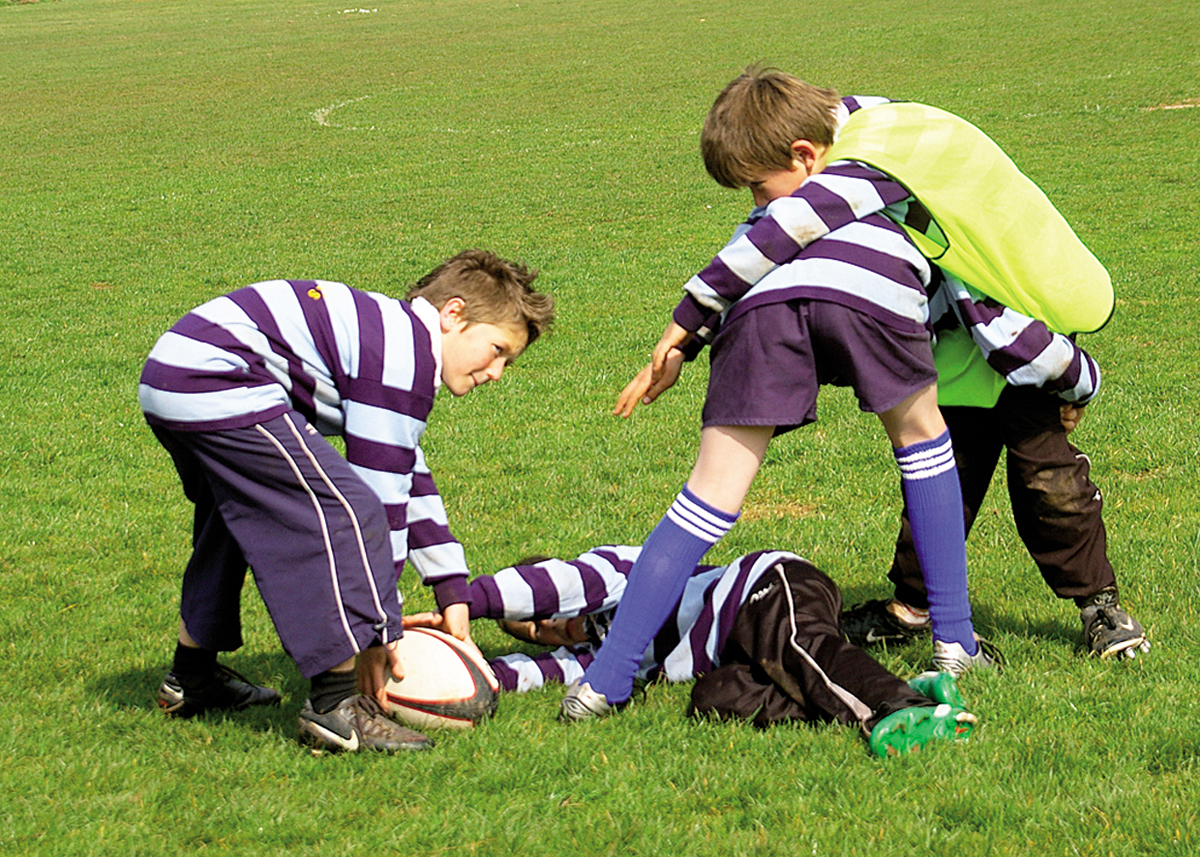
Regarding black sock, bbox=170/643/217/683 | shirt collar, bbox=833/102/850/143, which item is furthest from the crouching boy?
shirt collar, bbox=833/102/850/143

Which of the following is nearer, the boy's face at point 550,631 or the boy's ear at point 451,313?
the boy's ear at point 451,313

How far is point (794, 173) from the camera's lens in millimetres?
4004

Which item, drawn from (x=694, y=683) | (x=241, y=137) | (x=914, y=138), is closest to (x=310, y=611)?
(x=694, y=683)

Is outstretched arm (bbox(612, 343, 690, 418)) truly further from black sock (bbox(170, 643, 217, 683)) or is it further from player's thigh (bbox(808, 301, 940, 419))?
black sock (bbox(170, 643, 217, 683))

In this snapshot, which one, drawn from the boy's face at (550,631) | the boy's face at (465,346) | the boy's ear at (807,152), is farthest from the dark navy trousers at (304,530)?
the boy's ear at (807,152)

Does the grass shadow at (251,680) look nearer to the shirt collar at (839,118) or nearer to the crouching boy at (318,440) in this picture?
the crouching boy at (318,440)

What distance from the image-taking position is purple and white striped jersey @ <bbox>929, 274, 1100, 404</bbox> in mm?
4160

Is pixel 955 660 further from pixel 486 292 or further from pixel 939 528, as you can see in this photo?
pixel 486 292

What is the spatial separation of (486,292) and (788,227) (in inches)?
39.2

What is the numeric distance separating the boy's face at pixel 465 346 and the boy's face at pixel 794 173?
951 mm

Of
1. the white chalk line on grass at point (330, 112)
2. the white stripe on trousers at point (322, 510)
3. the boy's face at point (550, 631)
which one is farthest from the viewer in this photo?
the white chalk line on grass at point (330, 112)

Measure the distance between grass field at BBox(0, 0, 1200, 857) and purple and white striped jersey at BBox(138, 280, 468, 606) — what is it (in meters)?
0.97

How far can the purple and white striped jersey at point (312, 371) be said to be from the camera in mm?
3672

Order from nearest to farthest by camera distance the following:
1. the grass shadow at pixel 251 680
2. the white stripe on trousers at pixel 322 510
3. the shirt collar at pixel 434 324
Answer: the white stripe on trousers at pixel 322 510 → the shirt collar at pixel 434 324 → the grass shadow at pixel 251 680
